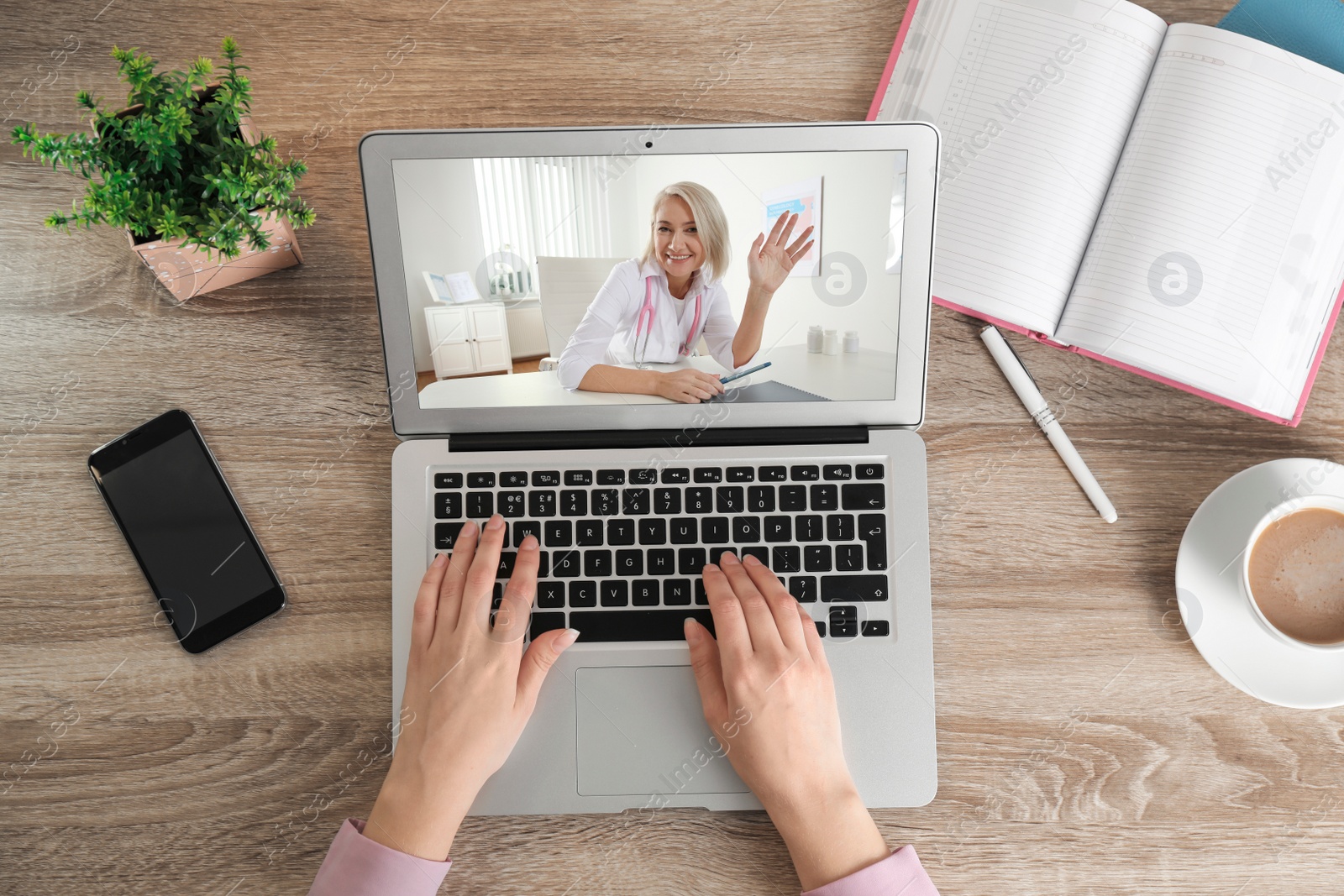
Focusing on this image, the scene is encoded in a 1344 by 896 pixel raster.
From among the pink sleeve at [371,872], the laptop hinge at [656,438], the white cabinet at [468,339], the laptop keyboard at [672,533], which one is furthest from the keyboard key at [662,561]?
the pink sleeve at [371,872]

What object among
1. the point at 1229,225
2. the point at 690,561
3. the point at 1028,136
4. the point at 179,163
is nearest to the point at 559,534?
the point at 690,561

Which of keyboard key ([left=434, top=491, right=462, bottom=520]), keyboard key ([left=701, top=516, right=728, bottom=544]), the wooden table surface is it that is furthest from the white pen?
keyboard key ([left=434, top=491, right=462, bottom=520])

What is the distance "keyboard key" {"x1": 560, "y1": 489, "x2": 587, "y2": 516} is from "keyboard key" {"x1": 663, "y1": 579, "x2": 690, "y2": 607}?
11 centimetres

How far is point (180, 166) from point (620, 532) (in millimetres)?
514

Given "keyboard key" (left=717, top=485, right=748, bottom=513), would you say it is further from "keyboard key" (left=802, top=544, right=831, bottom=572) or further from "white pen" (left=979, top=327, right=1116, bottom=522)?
"white pen" (left=979, top=327, right=1116, bottom=522)

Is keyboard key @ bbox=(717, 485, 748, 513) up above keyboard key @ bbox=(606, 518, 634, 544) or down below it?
above

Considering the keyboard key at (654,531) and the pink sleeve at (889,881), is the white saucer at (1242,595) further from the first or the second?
the keyboard key at (654,531)

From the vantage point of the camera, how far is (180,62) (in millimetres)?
845

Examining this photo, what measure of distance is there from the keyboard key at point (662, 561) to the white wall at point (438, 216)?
0.32 m

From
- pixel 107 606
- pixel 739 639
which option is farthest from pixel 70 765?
pixel 739 639

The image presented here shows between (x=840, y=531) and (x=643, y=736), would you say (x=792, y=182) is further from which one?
(x=643, y=736)

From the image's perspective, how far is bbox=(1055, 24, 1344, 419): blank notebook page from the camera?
77cm

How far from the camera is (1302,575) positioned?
74cm

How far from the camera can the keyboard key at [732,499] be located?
78cm
